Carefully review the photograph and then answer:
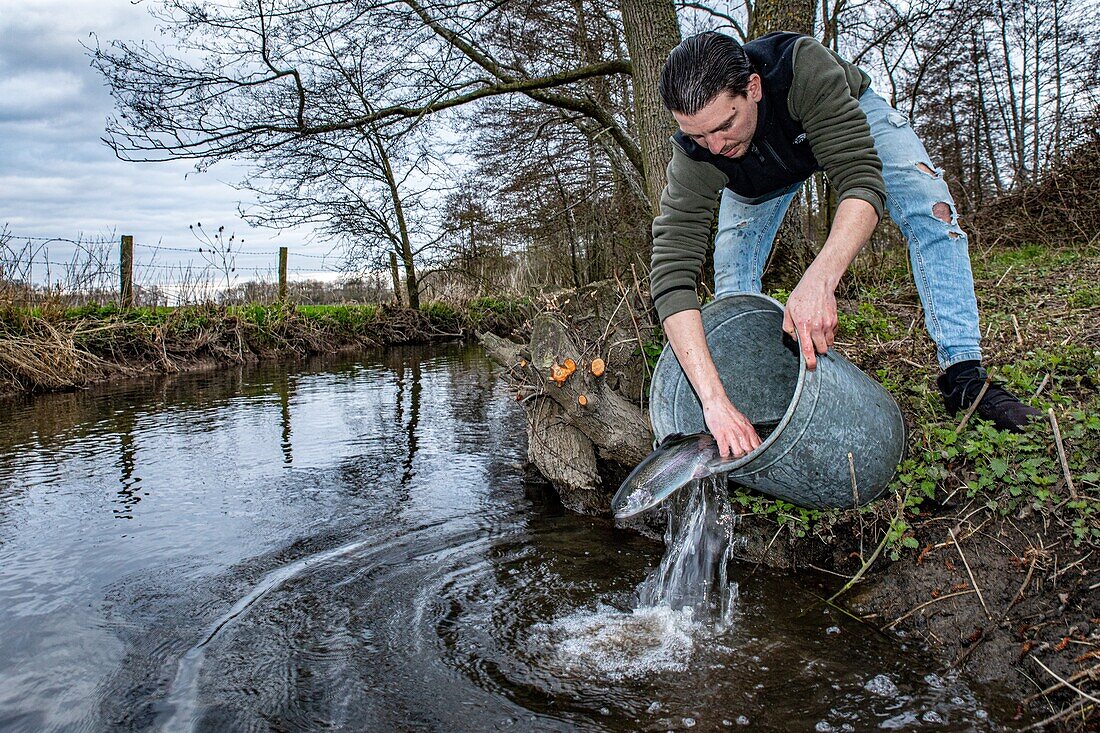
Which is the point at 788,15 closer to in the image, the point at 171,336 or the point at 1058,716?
the point at 1058,716

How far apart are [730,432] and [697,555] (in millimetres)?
781

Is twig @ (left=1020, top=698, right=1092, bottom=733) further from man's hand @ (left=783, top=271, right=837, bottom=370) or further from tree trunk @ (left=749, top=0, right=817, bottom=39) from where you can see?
tree trunk @ (left=749, top=0, right=817, bottom=39)

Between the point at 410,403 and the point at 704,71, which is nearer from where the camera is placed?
the point at 704,71

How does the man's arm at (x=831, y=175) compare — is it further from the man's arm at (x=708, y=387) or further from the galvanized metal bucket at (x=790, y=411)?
the man's arm at (x=708, y=387)

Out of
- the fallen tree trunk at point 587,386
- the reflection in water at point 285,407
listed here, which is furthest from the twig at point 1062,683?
the reflection in water at point 285,407

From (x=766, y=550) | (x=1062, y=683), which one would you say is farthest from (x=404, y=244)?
(x=1062, y=683)

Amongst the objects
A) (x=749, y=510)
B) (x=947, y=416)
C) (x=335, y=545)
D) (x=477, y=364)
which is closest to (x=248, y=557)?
(x=335, y=545)

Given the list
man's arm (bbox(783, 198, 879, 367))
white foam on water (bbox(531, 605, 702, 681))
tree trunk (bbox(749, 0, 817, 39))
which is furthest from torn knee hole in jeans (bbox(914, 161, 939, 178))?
tree trunk (bbox(749, 0, 817, 39))

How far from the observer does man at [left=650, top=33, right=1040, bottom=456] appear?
7.38 ft

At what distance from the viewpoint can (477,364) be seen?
1194 cm

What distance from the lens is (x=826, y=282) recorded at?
219cm

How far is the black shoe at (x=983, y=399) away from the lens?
2.55 metres

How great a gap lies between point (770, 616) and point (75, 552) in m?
3.20

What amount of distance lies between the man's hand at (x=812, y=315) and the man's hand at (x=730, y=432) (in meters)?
0.28
